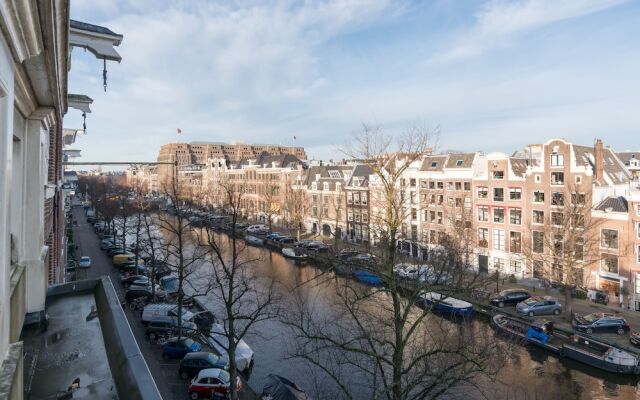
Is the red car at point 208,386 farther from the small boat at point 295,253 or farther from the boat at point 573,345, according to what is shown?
the small boat at point 295,253

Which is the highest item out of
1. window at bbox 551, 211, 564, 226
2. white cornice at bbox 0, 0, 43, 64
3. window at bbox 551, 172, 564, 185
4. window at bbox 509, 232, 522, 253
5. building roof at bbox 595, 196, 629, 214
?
window at bbox 551, 172, 564, 185

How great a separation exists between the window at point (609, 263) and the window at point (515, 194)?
7.52 metres

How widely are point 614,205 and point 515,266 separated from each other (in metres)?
8.55

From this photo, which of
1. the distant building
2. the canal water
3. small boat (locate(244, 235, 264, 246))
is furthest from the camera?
the distant building

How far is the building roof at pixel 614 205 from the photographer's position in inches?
1054

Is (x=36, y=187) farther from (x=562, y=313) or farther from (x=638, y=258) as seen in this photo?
(x=638, y=258)

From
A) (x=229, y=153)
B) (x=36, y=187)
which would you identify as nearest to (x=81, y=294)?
(x=36, y=187)

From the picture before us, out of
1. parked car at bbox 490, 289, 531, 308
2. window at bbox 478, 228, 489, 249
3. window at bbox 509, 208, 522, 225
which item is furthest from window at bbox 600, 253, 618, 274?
window at bbox 478, 228, 489, 249

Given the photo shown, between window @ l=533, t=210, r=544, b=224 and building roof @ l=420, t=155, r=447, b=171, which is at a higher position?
building roof @ l=420, t=155, r=447, b=171

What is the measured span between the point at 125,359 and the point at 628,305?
3052 cm

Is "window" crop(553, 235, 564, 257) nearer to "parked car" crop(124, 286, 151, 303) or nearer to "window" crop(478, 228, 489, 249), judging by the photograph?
"window" crop(478, 228, 489, 249)

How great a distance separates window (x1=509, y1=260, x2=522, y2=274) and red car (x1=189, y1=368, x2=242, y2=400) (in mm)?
25064

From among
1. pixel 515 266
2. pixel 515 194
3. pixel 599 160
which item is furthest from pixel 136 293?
pixel 599 160

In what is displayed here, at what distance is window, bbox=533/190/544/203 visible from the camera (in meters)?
31.7
